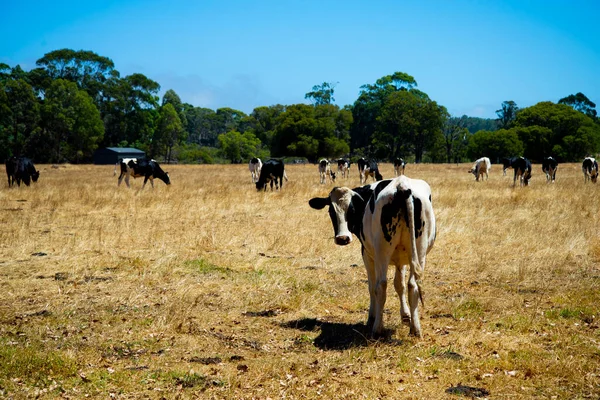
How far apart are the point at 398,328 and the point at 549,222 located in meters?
9.37

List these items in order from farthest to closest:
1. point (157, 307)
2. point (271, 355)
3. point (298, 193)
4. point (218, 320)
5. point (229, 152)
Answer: point (229, 152), point (298, 193), point (157, 307), point (218, 320), point (271, 355)

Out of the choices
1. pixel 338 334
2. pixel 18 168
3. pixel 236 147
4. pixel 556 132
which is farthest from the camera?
pixel 236 147

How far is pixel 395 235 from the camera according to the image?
6.43 m

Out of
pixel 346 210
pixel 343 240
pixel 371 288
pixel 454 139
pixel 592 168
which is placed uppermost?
pixel 454 139

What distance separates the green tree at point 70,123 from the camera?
3130 inches

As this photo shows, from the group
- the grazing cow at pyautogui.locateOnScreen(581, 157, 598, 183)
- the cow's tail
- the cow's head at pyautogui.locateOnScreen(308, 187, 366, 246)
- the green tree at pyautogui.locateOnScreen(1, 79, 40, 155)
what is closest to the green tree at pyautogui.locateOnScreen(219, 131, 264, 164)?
the green tree at pyautogui.locateOnScreen(1, 79, 40, 155)

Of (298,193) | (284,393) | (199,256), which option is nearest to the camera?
(284,393)

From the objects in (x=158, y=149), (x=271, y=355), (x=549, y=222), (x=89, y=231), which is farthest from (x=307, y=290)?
(x=158, y=149)

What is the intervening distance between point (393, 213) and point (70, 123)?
270 feet

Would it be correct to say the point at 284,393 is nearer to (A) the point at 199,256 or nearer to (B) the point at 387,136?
(A) the point at 199,256

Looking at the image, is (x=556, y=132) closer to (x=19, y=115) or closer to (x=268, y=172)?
(x=268, y=172)

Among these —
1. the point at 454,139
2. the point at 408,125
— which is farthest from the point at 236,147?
the point at 454,139

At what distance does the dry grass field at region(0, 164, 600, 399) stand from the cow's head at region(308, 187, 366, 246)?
134 centimetres

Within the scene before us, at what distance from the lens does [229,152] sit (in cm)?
8969
